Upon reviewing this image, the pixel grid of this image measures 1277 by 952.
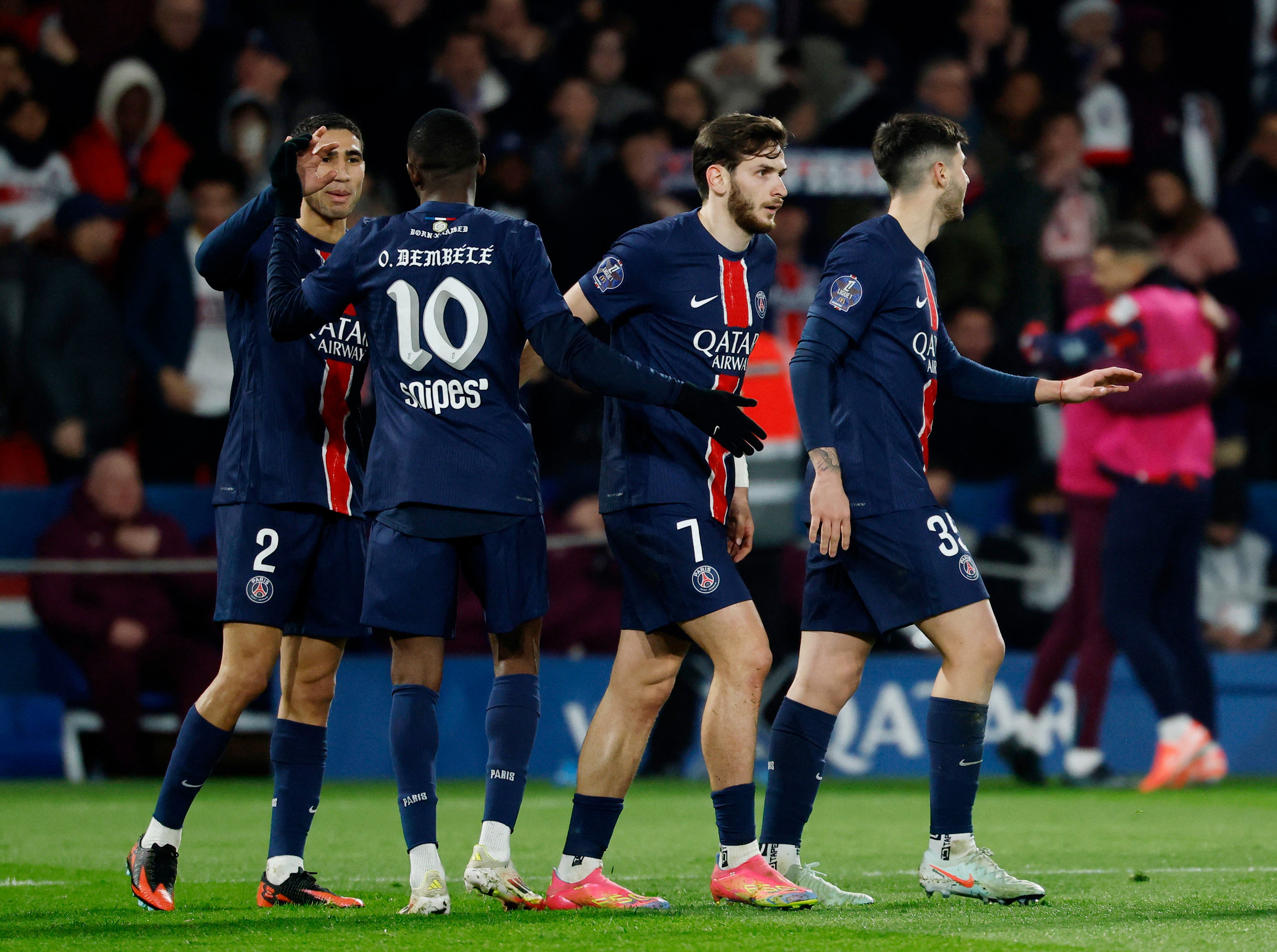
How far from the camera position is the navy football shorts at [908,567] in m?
5.13

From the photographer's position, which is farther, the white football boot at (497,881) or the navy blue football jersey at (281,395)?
the navy blue football jersey at (281,395)

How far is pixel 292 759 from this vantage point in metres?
5.39

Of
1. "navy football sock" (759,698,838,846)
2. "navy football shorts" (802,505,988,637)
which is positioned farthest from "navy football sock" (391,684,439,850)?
"navy football shorts" (802,505,988,637)

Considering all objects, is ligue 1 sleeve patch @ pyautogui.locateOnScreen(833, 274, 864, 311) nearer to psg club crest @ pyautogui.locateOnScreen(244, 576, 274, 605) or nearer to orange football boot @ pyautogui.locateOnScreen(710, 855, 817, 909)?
orange football boot @ pyautogui.locateOnScreen(710, 855, 817, 909)

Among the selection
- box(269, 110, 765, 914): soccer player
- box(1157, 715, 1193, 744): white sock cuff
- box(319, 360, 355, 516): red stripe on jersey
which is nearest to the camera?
box(269, 110, 765, 914): soccer player

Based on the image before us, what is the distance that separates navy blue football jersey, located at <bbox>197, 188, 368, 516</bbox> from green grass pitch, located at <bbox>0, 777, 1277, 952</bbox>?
1207 mm

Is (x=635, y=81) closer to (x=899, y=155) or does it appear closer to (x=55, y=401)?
(x=55, y=401)

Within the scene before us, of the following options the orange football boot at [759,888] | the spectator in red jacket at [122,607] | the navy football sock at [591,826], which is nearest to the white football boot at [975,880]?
the orange football boot at [759,888]

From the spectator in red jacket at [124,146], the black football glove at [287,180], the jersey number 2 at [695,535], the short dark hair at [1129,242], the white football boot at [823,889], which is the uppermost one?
the spectator in red jacket at [124,146]

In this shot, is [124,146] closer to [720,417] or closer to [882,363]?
[882,363]

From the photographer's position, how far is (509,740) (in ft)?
16.5

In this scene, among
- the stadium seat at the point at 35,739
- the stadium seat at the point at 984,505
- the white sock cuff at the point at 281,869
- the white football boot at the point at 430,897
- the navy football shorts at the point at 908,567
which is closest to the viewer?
the white football boot at the point at 430,897

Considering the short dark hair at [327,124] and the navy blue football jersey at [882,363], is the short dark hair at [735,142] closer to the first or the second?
the navy blue football jersey at [882,363]

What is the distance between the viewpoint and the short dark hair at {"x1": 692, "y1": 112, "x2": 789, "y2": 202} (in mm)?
5254
